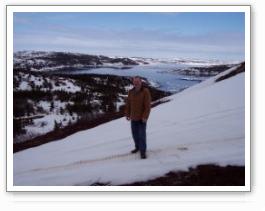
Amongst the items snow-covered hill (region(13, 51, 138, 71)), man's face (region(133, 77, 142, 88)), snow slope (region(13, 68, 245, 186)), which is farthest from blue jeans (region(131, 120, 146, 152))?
snow-covered hill (region(13, 51, 138, 71))

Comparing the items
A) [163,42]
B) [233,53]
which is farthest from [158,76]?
[233,53]

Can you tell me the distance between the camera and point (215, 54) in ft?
18.5

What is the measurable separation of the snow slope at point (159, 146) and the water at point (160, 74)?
0.11 meters

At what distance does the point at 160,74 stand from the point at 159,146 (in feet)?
2.70

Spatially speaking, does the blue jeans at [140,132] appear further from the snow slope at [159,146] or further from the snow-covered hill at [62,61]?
the snow-covered hill at [62,61]

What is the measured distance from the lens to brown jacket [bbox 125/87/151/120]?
507 cm

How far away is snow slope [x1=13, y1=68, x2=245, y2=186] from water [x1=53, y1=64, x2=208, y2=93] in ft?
A: 0.37

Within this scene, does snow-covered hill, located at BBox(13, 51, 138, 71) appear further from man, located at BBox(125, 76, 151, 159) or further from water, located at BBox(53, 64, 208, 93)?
man, located at BBox(125, 76, 151, 159)

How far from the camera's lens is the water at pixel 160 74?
5.62m

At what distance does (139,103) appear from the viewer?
511 centimetres
